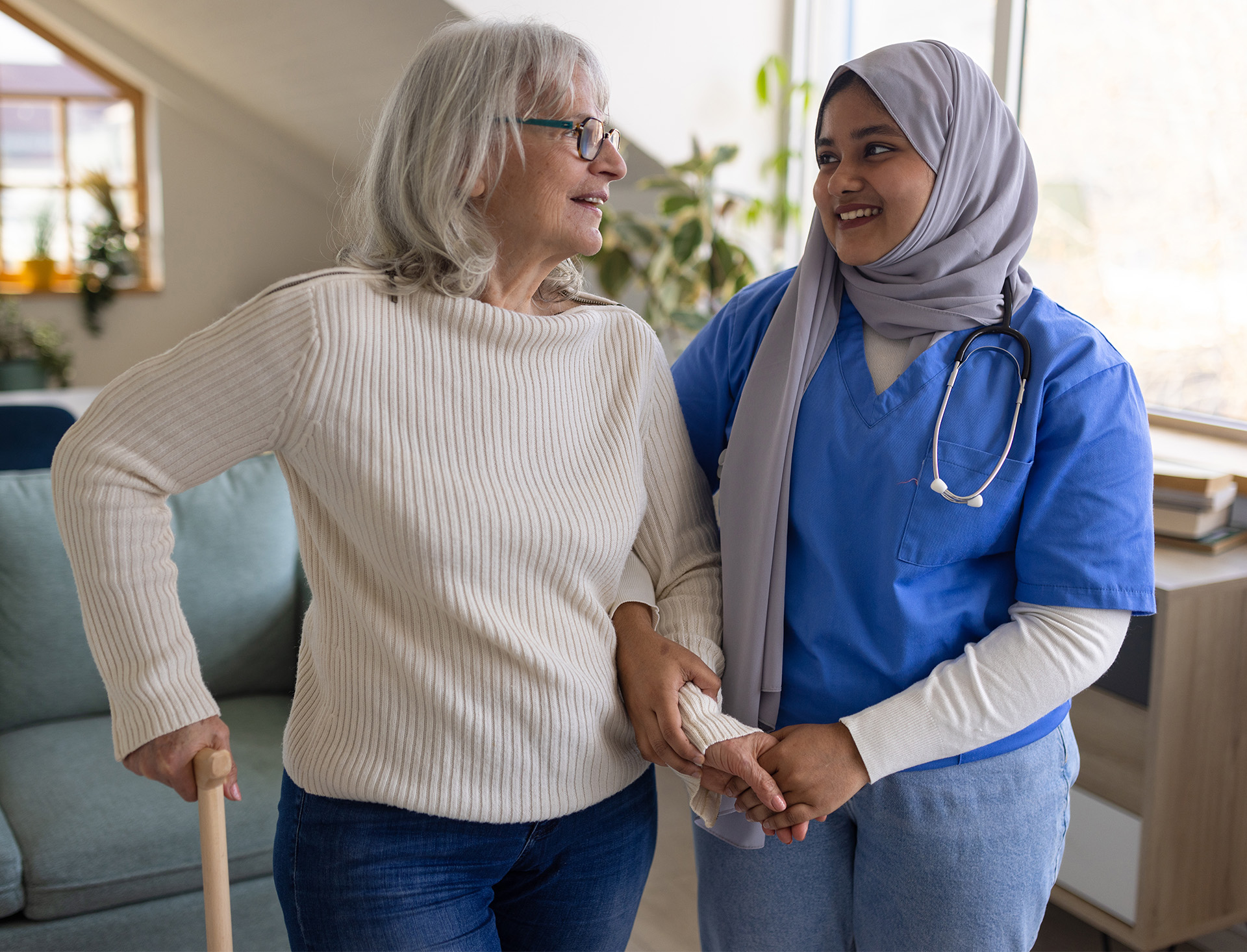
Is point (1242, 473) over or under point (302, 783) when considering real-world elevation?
over

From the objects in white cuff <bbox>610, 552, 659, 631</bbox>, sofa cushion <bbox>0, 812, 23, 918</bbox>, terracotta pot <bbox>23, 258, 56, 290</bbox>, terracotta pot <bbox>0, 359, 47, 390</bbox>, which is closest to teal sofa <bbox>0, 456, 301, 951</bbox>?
sofa cushion <bbox>0, 812, 23, 918</bbox>

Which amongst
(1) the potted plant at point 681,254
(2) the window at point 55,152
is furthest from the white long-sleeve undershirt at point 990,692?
(2) the window at point 55,152

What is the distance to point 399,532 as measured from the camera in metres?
0.99

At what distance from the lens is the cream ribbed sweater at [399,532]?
0.97 m

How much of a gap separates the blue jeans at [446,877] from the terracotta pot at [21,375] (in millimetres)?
5249

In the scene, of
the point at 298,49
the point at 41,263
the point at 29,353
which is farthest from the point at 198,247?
the point at 298,49

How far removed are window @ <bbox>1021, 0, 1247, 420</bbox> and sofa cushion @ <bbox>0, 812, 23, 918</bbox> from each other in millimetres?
2314

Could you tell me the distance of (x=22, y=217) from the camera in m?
6.07

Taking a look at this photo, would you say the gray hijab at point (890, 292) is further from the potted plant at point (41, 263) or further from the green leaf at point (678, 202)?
the potted plant at point (41, 263)

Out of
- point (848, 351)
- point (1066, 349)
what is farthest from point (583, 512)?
point (1066, 349)

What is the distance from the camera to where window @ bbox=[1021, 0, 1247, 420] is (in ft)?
7.75

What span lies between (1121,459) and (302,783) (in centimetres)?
89

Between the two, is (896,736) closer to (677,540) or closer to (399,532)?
(677,540)

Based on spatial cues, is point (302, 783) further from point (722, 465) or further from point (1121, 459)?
point (1121, 459)
